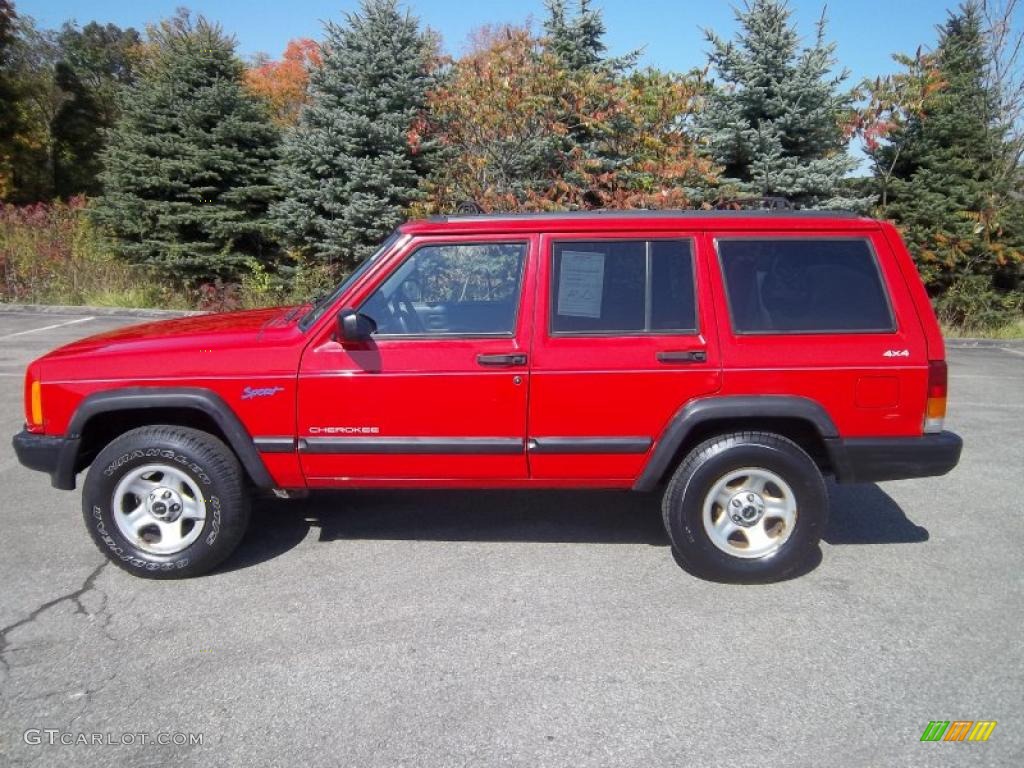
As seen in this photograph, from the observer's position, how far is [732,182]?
12.9m

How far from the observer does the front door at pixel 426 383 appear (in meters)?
3.98

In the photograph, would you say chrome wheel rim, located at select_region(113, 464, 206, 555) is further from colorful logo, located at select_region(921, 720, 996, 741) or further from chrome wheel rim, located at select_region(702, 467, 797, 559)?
colorful logo, located at select_region(921, 720, 996, 741)

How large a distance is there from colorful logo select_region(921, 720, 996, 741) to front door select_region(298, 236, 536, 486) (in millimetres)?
Result: 2086

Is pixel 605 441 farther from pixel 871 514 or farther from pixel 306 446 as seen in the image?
pixel 871 514

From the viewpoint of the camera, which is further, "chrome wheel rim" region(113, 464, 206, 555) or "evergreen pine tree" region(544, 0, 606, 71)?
"evergreen pine tree" region(544, 0, 606, 71)

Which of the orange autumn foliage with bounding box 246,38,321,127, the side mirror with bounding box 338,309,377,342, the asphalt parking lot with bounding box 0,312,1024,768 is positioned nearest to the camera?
the asphalt parking lot with bounding box 0,312,1024,768

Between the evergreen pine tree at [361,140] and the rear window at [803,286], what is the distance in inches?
387

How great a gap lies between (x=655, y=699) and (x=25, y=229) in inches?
709

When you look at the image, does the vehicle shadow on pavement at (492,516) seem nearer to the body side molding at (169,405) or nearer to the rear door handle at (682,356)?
the body side molding at (169,405)

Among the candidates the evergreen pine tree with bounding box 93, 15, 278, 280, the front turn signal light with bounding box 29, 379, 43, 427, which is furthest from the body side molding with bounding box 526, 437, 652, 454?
the evergreen pine tree with bounding box 93, 15, 278, 280

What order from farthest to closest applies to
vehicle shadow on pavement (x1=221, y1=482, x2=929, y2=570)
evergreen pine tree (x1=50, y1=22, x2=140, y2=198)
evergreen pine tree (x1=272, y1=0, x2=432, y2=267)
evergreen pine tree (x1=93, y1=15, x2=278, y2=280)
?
evergreen pine tree (x1=50, y1=22, x2=140, y2=198), evergreen pine tree (x1=93, y1=15, x2=278, y2=280), evergreen pine tree (x1=272, y1=0, x2=432, y2=267), vehicle shadow on pavement (x1=221, y1=482, x2=929, y2=570)

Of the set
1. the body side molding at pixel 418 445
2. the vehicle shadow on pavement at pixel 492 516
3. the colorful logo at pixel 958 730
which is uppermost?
the body side molding at pixel 418 445

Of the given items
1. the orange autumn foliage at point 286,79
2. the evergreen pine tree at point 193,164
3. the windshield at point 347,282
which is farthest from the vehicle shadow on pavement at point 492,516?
the orange autumn foliage at point 286,79

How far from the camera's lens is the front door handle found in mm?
3959
